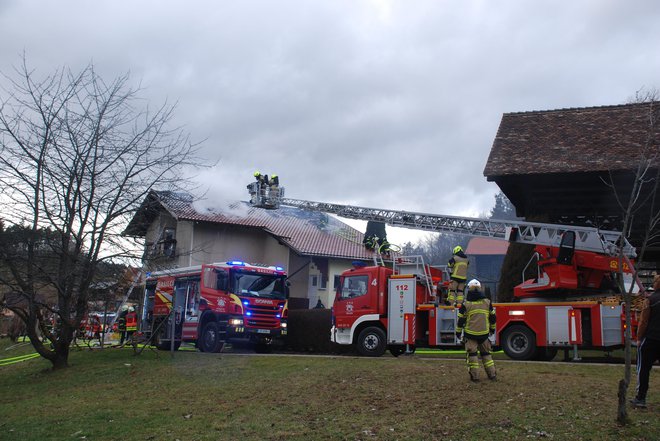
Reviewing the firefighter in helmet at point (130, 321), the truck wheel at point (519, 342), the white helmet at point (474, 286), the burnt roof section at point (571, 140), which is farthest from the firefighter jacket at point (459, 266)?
the firefighter in helmet at point (130, 321)

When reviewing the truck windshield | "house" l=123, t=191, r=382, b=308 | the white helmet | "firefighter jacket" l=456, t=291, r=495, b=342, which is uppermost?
"house" l=123, t=191, r=382, b=308

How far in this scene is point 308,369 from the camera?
37.6ft

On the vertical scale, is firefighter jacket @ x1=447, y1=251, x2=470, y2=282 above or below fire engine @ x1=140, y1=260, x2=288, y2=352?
above

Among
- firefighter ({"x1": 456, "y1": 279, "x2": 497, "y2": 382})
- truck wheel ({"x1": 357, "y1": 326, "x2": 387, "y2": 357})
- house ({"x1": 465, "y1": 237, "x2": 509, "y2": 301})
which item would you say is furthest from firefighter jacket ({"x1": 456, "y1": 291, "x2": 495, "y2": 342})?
house ({"x1": 465, "y1": 237, "x2": 509, "y2": 301})

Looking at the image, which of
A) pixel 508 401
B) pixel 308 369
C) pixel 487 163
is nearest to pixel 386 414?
pixel 508 401

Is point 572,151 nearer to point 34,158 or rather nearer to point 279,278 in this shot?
point 279,278

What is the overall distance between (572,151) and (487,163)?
2363 mm

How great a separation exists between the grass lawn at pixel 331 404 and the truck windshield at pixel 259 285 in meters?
4.55

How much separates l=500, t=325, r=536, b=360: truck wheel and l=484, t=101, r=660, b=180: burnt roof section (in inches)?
195

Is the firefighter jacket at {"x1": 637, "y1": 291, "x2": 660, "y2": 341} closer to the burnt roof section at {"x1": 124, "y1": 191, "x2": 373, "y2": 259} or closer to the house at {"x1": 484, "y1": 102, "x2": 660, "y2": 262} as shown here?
the house at {"x1": 484, "y1": 102, "x2": 660, "y2": 262}

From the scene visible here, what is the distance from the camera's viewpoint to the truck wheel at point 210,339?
674 inches

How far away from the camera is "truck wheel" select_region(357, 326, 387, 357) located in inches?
563

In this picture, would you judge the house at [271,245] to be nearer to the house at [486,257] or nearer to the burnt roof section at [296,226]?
the burnt roof section at [296,226]

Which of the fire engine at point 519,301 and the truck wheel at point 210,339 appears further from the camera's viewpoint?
the truck wheel at point 210,339
